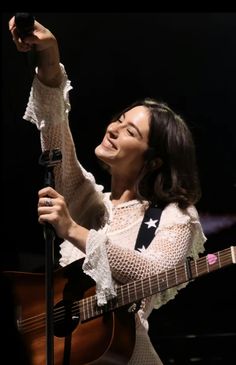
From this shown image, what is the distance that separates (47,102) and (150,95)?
112 cm

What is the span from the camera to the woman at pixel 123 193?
1468mm

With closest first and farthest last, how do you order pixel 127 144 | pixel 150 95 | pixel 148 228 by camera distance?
1. pixel 148 228
2. pixel 127 144
3. pixel 150 95

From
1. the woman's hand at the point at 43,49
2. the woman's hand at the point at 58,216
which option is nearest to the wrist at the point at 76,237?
the woman's hand at the point at 58,216

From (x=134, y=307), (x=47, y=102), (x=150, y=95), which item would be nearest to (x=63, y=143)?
(x=47, y=102)

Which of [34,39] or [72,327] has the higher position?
[34,39]

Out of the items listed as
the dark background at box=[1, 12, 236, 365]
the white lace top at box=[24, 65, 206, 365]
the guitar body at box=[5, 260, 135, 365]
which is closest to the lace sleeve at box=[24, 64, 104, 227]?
the white lace top at box=[24, 65, 206, 365]

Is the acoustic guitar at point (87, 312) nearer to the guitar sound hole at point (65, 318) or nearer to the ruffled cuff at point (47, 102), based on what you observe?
the guitar sound hole at point (65, 318)

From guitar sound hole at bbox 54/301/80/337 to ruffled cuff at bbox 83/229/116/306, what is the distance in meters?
0.11

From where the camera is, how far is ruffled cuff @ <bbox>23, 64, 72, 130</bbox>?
1574 millimetres

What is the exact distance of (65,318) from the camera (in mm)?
1569

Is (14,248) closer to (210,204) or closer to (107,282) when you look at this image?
(210,204)

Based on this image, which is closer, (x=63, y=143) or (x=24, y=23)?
(x=24, y=23)

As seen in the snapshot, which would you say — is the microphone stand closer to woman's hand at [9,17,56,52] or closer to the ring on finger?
the ring on finger

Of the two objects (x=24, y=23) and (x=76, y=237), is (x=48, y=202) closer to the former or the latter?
(x=76, y=237)
